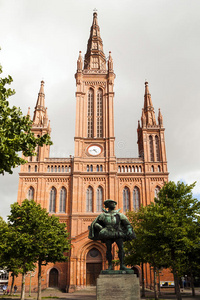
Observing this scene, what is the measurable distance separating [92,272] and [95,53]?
152 ft

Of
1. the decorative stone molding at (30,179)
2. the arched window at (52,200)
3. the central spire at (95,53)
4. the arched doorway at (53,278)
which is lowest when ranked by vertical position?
the arched doorway at (53,278)

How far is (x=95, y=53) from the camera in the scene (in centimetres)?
6391

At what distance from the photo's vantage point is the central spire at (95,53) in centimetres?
6211

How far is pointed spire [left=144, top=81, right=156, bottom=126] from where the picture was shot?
55.4 meters

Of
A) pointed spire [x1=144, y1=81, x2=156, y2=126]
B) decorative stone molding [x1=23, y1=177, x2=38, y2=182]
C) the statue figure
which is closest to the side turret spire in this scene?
decorative stone molding [x1=23, y1=177, x2=38, y2=182]

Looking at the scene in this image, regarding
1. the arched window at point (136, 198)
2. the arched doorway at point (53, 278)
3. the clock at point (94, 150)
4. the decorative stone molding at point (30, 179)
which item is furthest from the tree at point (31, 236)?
the clock at point (94, 150)

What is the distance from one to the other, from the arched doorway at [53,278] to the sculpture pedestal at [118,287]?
3753cm

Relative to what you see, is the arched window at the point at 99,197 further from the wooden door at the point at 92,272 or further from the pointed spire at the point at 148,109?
the pointed spire at the point at 148,109

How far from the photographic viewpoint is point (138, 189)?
160 feet

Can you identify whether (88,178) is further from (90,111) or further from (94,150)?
(90,111)

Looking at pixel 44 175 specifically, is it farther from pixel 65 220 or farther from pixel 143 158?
pixel 143 158

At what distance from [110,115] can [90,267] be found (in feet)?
89.3

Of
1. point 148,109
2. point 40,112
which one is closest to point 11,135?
point 40,112

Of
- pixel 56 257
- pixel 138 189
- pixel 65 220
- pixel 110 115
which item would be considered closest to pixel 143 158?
pixel 138 189
